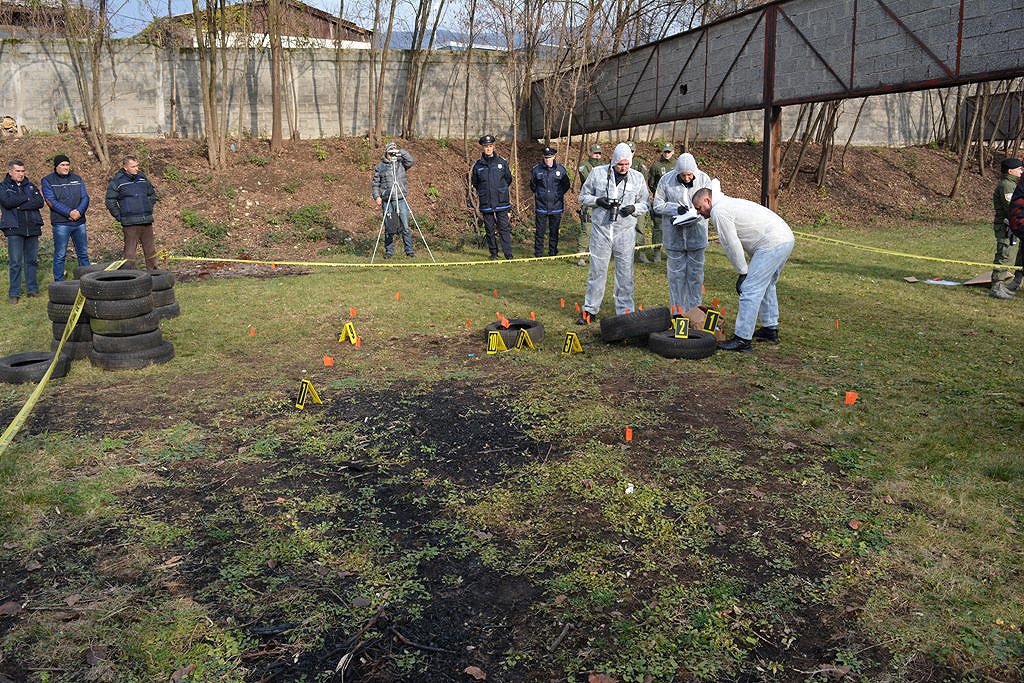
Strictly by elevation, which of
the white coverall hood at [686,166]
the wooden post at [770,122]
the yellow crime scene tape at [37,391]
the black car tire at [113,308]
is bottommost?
the yellow crime scene tape at [37,391]

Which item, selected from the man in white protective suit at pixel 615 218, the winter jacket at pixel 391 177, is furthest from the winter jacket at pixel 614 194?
the winter jacket at pixel 391 177

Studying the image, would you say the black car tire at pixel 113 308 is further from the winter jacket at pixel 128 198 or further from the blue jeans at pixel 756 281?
the blue jeans at pixel 756 281

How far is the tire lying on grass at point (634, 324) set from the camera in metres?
8.08

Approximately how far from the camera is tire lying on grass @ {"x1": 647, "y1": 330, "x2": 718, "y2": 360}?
7672 mm

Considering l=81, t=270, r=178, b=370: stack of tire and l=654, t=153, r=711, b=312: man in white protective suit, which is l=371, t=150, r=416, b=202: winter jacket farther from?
l=81, t=270, r=178, b=370: stack of tire

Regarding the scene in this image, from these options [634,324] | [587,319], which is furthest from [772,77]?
[634,324]

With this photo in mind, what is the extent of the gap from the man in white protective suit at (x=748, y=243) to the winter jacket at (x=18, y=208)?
30.3 ft

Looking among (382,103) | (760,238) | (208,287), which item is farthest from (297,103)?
(760,238)

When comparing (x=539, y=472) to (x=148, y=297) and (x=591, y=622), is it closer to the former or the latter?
(x=591, y=622)

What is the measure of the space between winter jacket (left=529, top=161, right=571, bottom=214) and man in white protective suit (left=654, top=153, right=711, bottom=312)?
17.2 feet

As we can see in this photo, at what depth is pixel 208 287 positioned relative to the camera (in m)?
12.2

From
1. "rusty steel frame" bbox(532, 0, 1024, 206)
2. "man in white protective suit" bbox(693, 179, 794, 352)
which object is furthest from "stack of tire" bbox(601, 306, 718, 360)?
"rusty steel frame" bbox(532, 0, 1024, 206)

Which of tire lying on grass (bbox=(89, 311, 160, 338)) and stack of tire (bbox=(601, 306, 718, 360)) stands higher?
tire lying on grass (bbox=(89, 311, 160, 338))

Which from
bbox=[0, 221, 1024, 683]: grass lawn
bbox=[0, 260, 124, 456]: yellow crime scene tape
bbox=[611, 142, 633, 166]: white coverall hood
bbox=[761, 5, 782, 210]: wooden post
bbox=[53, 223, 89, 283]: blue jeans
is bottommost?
bbox=[0, 221, 1024, 683]: grass lawn
